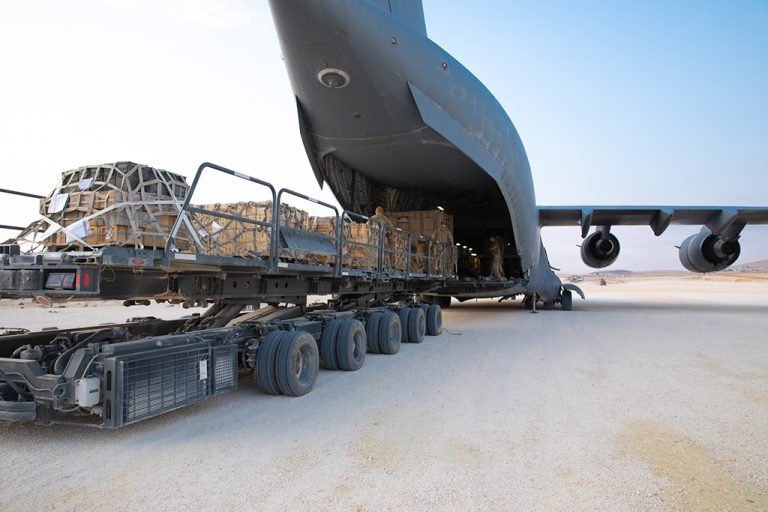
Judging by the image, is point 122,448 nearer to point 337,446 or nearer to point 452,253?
point 337,446

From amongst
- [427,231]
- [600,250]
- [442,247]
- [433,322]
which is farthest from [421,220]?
[600,250]

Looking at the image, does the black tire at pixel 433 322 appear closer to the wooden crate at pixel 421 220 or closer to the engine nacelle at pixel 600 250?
the wooden crate at pixel 421 220

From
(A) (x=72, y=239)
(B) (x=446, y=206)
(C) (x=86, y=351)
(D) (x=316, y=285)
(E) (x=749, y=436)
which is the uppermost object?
(B) (x=446, y=206)

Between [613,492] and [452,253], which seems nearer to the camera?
[613,492]

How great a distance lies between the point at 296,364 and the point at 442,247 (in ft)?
22.4

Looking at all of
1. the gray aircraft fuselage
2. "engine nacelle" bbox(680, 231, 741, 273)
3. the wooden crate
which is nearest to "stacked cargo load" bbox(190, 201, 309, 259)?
the gray aircraft fuselage

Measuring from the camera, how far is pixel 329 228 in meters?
7.22

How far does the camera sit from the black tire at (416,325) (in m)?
9.94

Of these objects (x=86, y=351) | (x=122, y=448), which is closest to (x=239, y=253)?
(x=86, y=351)

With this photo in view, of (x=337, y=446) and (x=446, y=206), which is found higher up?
(x=446, y=206)

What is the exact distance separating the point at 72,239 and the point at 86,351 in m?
0.97

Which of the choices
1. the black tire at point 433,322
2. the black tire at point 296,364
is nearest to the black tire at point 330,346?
the black tire at point 296,364

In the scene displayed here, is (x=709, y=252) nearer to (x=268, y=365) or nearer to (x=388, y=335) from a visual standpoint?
(x=388, y=335)

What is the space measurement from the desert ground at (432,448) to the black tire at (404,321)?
10.0ft
